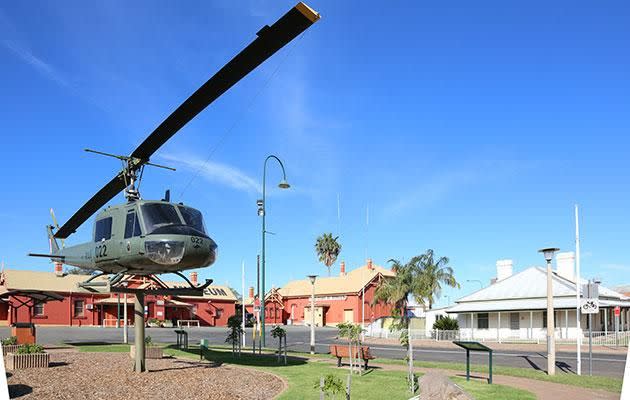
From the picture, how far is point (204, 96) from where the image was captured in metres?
10.4

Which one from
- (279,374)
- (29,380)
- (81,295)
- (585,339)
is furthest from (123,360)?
(81,295)

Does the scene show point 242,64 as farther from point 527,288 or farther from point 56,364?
point 527,288

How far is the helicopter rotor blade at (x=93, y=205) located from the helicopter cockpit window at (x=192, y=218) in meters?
2.14

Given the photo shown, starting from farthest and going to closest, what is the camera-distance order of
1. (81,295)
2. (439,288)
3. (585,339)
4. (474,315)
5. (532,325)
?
(81,295), (439,288), (474,315), (532,325), (585,339)

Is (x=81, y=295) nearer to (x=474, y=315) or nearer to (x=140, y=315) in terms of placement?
(x=474, y=315)

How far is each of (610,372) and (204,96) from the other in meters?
16.3

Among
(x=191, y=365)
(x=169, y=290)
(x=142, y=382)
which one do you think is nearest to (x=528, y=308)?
(x=191, y=365)

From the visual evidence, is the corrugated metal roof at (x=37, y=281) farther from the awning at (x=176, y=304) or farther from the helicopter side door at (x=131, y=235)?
the helicopter side door at (x=131, y=235)

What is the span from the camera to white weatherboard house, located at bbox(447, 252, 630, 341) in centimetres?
3691

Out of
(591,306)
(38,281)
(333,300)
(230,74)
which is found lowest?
(333,300)

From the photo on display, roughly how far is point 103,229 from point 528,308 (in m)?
30.6

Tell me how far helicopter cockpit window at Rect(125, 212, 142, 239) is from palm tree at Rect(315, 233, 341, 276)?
7914cm

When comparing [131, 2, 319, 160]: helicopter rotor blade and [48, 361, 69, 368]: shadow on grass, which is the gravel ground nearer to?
A: [48, 361, 69, 368]: shadow on grass

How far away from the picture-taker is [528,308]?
36656 millimetres
